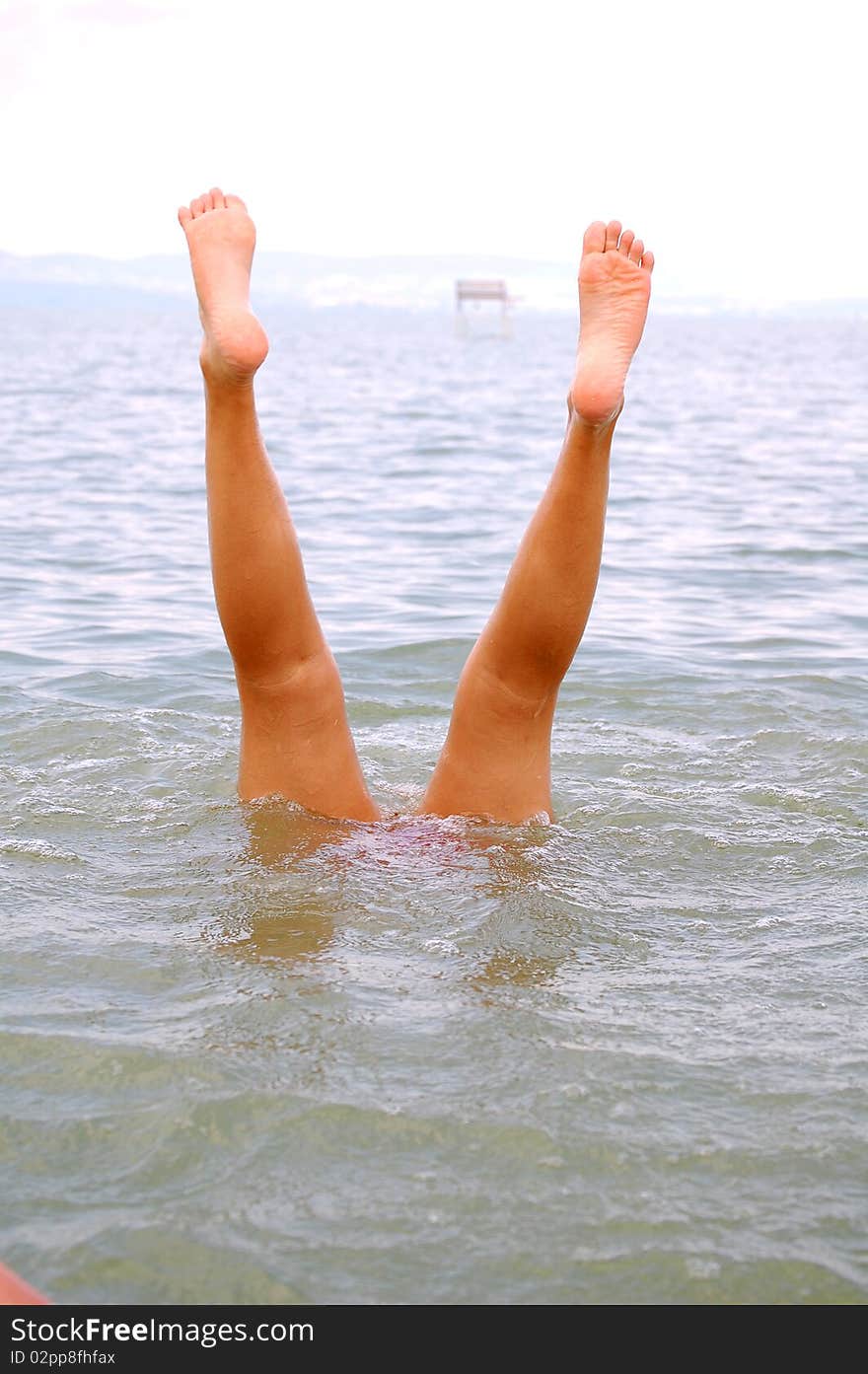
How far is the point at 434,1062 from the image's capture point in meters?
2.74

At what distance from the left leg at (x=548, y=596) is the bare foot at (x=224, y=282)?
77 cm

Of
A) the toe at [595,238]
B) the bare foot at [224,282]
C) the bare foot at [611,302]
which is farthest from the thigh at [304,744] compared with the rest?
the toe at [595,238]

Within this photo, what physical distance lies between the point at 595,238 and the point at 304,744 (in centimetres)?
150

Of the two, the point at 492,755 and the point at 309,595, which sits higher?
the point at 309,595

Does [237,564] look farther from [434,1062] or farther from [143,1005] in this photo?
[434,1062]

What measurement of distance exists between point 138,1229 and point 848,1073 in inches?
53.0

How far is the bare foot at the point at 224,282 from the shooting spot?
10.9ft

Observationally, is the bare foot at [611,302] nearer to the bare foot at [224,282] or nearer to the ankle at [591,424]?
the ankle at [591,424]

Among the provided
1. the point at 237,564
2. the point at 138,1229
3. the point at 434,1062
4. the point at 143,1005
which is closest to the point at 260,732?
the point at 237,564

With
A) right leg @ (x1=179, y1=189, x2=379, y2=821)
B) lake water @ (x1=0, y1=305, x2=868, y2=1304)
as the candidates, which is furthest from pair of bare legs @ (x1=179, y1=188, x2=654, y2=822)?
lake water @ (x1=0, y1=305, x2=868, y2=1304)

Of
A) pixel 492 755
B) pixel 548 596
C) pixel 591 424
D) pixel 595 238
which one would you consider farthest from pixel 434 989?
pixel 595 238

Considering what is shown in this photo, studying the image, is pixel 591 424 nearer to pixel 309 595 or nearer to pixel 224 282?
pixel 309 595

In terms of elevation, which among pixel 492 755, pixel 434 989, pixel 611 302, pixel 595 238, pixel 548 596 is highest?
pixel 595 238

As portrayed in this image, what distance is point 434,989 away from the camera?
3.06m
